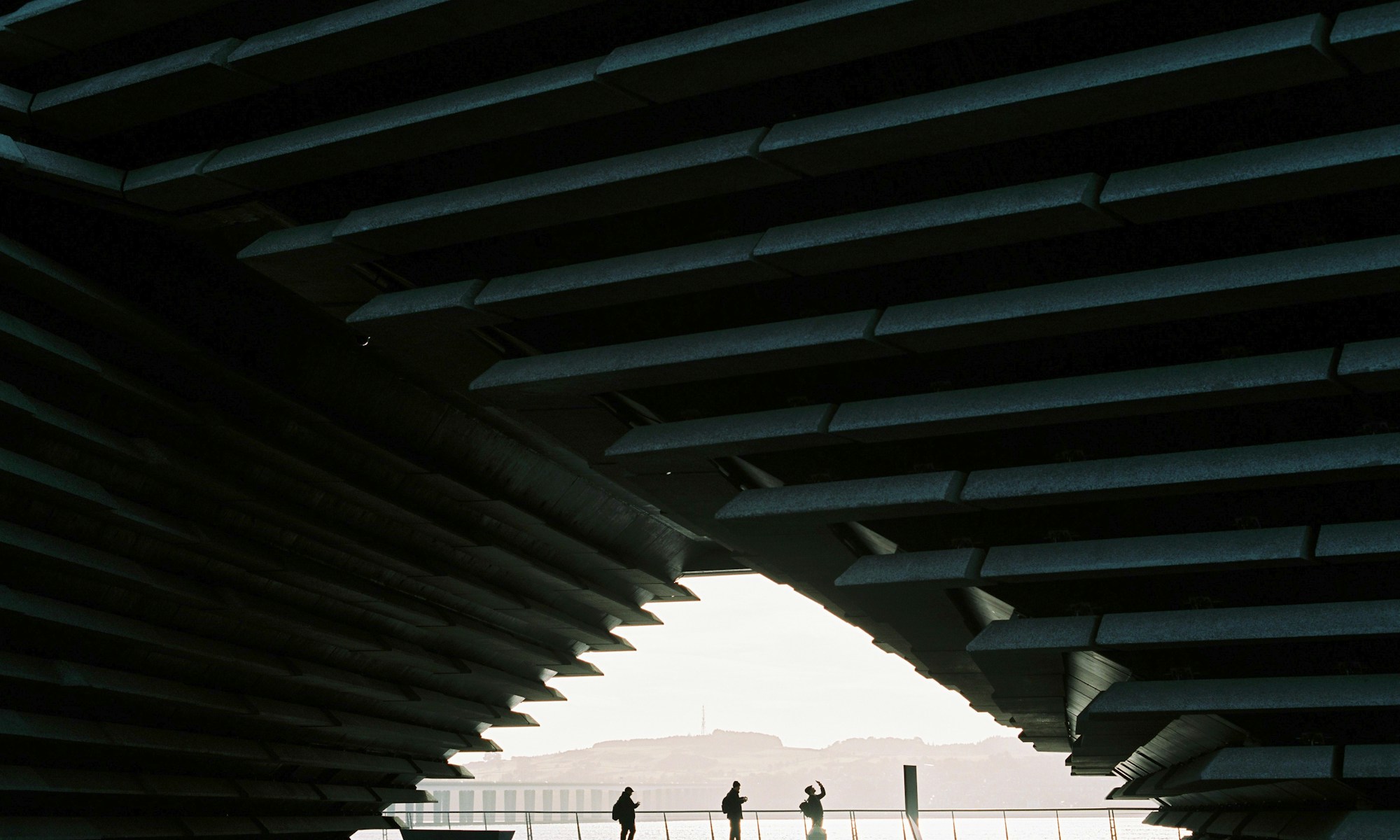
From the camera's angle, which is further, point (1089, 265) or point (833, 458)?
point (833, 458)

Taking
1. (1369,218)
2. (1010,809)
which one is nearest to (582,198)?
(1369,218)

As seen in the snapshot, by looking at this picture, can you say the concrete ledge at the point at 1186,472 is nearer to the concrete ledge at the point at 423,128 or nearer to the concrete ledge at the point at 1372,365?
the concrete ledge at the point at 1372,365

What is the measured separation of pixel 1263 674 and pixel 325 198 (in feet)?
19.8

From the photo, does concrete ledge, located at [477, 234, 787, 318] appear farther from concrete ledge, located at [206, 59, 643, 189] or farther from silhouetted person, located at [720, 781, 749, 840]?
silhouetted person, located at [720, 781, 749, 840]

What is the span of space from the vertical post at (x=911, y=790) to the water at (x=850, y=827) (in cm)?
27

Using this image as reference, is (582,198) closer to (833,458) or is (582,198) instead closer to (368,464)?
(833,458)

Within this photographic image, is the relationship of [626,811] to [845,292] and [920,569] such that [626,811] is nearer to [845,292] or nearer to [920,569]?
[920,569]

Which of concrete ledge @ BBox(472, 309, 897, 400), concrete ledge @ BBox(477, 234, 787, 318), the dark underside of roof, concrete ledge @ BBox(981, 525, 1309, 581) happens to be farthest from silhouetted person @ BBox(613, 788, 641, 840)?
concrete ledge @ BBox(477, 234, 787, 318)

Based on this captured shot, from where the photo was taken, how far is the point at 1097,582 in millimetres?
7449

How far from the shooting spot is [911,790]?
66.4 ft

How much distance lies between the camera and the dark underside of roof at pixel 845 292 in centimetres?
526

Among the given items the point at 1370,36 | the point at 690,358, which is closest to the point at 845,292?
the point at 690,358

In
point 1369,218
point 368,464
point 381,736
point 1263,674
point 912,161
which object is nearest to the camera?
point 1369,218

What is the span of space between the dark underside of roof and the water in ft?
37.3
